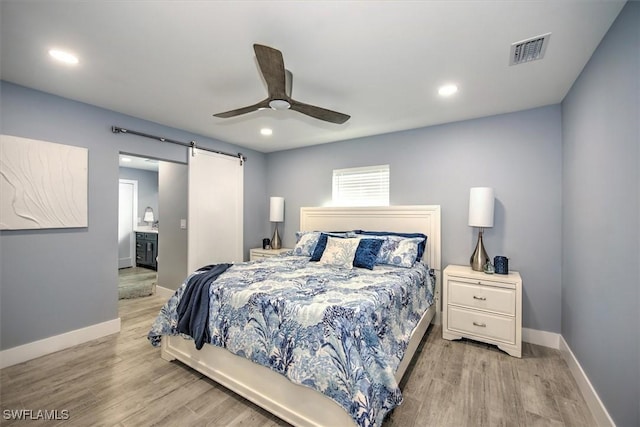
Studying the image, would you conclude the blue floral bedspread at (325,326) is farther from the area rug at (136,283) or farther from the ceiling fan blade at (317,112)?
the area rug at (136,283)

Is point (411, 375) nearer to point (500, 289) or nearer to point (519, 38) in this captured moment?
point (500, 289)

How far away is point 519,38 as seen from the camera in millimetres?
1786

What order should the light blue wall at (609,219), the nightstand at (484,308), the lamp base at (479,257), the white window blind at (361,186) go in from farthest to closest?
the white window blind at (361,186), the lamp base at (479,257), the nightstand at (484,308), the light blue wall at (609,219)

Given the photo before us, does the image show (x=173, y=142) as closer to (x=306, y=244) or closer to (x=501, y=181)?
(x=306, y=244)

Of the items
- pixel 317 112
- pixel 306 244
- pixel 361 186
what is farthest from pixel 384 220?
pixel 317 112

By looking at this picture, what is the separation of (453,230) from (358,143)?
5.98 feet

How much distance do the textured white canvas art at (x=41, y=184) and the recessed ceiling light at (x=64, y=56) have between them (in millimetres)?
986

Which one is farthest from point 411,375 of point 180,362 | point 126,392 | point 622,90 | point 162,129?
point 162,129

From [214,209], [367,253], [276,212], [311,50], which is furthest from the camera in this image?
[276,212]

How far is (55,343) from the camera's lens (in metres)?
2.69

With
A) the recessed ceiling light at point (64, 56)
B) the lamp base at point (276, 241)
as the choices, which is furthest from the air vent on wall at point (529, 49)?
the lamp base at point (276, 241)

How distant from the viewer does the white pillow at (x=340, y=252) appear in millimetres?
2996

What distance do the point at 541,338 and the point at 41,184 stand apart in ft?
17.2

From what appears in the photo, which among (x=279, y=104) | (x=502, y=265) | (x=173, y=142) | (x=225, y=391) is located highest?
(x=173, y=142)
